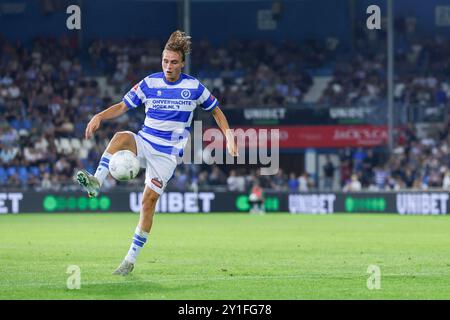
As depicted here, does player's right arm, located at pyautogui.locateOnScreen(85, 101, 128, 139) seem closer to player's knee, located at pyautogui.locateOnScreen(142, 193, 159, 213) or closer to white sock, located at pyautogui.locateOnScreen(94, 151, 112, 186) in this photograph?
white sock, located at pyautogui.locateOnScreen(94, 151, 112, 186)

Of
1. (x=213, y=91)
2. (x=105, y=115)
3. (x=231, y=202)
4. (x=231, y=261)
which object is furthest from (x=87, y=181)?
(x=213, y=91)

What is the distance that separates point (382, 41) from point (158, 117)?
34.2 m

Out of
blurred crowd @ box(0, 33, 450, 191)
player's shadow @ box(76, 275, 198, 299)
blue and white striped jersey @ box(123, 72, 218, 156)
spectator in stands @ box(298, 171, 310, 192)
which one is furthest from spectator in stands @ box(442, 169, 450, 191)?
player's shadow @ box(76, 275, 198, 299)

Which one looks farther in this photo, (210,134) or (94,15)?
(94,15)

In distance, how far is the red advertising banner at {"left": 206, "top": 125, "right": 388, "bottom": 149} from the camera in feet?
133

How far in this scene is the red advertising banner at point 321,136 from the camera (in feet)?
133

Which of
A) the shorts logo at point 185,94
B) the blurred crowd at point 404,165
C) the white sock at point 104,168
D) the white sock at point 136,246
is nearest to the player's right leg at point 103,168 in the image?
the white sock at point 104,168

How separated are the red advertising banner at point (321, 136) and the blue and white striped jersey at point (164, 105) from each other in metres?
27.8

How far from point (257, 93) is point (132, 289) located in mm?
33129

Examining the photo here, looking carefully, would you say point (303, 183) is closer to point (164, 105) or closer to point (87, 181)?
point (164, 105)

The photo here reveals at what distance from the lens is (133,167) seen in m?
11.9

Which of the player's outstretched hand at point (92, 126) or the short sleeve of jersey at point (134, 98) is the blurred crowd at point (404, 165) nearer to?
the short sleeve of jersey at point (134, 98)

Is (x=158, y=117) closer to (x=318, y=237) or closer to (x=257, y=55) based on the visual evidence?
(x=318, y=237)
